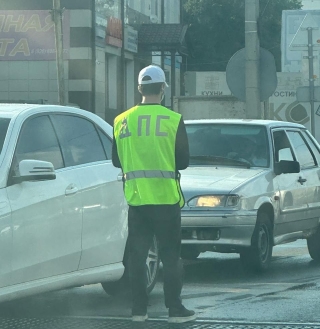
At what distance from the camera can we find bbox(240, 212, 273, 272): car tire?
1094cm

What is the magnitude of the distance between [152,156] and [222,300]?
1993mm

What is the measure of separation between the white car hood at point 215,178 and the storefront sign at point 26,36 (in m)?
26.8

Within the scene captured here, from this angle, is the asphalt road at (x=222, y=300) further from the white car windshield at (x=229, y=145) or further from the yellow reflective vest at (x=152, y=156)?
the white car windshield at (x=229, y=145)

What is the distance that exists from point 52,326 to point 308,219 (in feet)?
17.9

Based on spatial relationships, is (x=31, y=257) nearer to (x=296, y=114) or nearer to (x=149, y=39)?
(x=296, y=114)

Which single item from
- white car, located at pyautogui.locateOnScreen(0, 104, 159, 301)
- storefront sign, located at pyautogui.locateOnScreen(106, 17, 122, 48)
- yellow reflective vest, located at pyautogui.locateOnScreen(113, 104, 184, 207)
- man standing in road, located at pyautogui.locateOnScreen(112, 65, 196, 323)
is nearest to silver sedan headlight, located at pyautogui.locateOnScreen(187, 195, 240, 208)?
white car, located at pyautogui.locateOnScreen(0, 104, 159, 301)

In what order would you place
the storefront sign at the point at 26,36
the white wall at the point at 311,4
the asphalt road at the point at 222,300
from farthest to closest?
the white wall at the point at 311,4, the storefront sign at the point at 26,36, the asphalt road at the point at 222,300

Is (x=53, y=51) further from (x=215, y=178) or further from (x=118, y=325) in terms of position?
(x=118, y=325)

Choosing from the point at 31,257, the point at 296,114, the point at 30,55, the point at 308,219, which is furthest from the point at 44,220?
the point at 30,55

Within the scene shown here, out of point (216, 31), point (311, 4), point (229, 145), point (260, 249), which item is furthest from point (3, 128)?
point (311, 4)

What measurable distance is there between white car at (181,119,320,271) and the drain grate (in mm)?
3071

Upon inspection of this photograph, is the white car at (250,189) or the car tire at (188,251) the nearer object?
the white car at (250,189)

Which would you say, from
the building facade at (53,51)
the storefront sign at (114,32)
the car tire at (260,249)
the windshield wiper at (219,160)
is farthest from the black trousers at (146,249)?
the storefront sign at (114,32)

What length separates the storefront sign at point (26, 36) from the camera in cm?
3791
